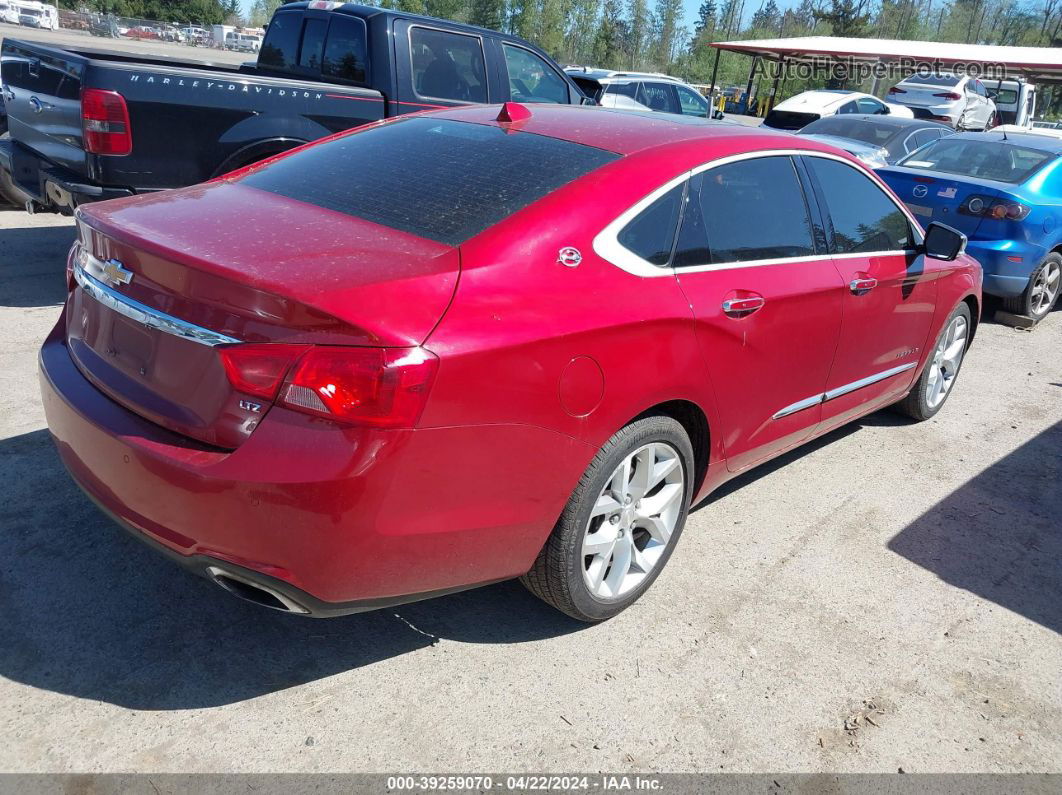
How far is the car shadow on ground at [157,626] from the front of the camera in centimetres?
268

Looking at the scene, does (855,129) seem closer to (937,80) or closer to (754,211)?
(754,211)

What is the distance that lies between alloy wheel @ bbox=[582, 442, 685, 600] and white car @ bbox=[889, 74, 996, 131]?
808 inches

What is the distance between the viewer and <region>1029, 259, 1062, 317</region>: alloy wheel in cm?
782

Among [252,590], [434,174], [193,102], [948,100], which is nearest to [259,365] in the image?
[252,590]

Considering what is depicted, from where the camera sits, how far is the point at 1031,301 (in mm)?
7848

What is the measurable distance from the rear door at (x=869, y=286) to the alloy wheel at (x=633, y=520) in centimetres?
122

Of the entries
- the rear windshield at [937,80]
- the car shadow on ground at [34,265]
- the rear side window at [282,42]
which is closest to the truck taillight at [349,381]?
the car shadow on ground at [34,265]

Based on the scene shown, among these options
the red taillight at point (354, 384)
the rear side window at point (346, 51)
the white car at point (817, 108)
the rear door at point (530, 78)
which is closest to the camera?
the red taillight at point (354, 384)

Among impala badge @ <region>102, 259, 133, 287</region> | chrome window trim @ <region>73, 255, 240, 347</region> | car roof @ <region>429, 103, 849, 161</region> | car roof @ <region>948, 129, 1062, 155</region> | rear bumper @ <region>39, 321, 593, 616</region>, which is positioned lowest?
rear bumper @ <region>39, 321, 593, 616</region>

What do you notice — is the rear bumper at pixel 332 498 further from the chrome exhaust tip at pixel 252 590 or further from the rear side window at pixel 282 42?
the rear side window at pixel 282 42

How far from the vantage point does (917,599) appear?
3535 mm

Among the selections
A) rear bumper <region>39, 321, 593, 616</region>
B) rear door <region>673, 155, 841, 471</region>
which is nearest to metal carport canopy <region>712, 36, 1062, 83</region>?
rear door <region>673, 155, 841, 471</region>

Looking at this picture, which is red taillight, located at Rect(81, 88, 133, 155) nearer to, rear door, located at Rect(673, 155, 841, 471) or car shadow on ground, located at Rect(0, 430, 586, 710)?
car shadow on ground, located at Rect(0, 430, 586, 710)

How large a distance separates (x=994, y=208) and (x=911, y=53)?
25.4m
